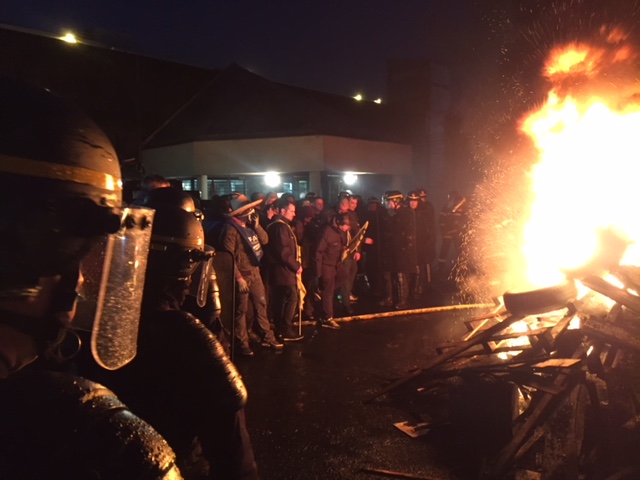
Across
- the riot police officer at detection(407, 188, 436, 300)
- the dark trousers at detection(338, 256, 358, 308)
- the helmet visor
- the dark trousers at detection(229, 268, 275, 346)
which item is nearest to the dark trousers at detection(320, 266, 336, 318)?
the dark trousers at detection(338, 256, 358, 308)

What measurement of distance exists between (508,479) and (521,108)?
2019 centimetres

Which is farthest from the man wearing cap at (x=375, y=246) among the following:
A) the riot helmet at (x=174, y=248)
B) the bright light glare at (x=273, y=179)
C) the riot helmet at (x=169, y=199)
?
the riot helmet at (x=174, y=248)

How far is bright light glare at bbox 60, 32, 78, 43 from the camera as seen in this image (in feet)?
60.0

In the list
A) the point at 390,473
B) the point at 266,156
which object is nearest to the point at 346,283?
the point at 390,473

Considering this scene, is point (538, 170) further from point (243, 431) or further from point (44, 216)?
point (44, 216)

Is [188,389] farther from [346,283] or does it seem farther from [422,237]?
[422,237]

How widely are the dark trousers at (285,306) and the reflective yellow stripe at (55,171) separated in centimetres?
674

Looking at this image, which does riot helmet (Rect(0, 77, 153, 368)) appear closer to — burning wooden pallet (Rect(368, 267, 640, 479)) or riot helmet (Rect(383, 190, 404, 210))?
burning wooden pallet (Rect(368, 267, 640, 479))

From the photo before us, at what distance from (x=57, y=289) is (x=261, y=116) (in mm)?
16886

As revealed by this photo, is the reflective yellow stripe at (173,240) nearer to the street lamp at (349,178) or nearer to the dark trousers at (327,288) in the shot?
the dark trousers at (327,288)

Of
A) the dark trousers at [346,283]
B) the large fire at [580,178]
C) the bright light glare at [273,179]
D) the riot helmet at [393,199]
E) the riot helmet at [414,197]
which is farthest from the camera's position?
the bright light glare at [273,179]

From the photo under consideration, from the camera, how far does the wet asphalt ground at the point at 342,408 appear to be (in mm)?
4680

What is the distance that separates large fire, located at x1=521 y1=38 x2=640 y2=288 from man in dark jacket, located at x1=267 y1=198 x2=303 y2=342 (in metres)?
3.77

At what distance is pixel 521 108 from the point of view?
21.5 m
